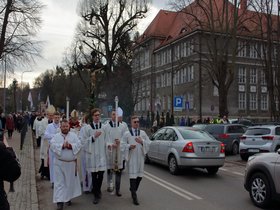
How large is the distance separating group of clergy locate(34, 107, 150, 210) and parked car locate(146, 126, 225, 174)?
9.82 ft

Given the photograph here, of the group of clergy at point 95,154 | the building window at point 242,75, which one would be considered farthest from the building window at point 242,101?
the group of clergy at point 95,154

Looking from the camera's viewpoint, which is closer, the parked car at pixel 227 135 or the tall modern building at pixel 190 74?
the parked car at pixel 227 135

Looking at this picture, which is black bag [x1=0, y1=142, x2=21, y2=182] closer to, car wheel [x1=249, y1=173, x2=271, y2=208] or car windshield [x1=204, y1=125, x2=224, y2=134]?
car wheel [x1=249, y1=173, x2=271, y2=208]

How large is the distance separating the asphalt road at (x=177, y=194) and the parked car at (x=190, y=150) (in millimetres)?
380

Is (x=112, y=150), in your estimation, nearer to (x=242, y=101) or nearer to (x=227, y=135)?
(x=227, y=135)

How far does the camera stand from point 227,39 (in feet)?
113

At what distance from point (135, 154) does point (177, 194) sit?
1.68 meters

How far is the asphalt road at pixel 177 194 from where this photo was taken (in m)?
8.36

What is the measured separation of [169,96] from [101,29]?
938 inches

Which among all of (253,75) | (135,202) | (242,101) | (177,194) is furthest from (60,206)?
(253,75)

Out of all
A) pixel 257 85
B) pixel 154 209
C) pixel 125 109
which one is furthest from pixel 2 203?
pixel 257 85

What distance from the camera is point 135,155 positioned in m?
8.72

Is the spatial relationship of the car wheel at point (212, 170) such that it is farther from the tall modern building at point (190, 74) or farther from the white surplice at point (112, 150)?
the tall modern building at point (190, 74)

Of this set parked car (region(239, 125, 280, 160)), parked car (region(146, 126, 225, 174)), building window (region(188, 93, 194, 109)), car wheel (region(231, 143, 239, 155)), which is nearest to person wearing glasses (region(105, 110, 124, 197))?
parked car (region(146, 126, 225, 174))
